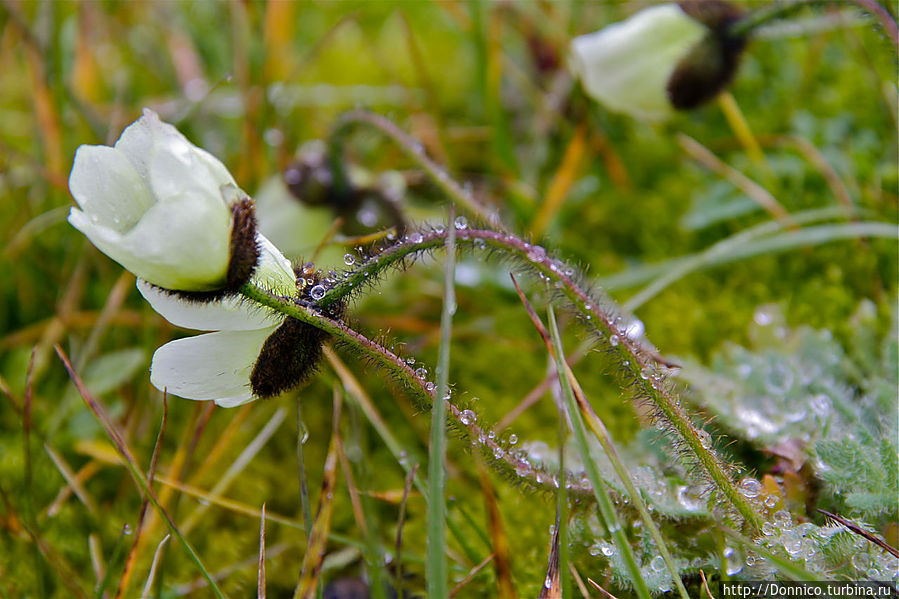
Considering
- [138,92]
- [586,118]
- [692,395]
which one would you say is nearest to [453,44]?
[586,118]

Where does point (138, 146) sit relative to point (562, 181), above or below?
above

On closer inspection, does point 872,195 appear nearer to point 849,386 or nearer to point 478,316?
point 849,386

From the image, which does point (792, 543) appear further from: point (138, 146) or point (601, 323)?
point (138, 146)

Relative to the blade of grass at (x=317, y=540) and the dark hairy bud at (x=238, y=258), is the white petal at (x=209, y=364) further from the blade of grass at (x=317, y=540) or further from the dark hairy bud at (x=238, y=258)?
the blade of grass at (x=317, y=540)

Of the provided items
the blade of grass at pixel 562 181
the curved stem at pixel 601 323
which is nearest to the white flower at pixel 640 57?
the blade of grass at pixel 562 181

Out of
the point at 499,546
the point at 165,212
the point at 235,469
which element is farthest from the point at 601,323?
the point at 235,469

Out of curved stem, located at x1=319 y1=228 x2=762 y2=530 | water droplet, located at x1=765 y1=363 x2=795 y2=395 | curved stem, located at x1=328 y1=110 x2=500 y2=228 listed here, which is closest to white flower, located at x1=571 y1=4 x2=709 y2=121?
curved stem, located at x1=328 y1=110 x2=500 y2=228

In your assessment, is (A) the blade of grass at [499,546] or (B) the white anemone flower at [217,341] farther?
(A) the blade of grass at [499,546]
